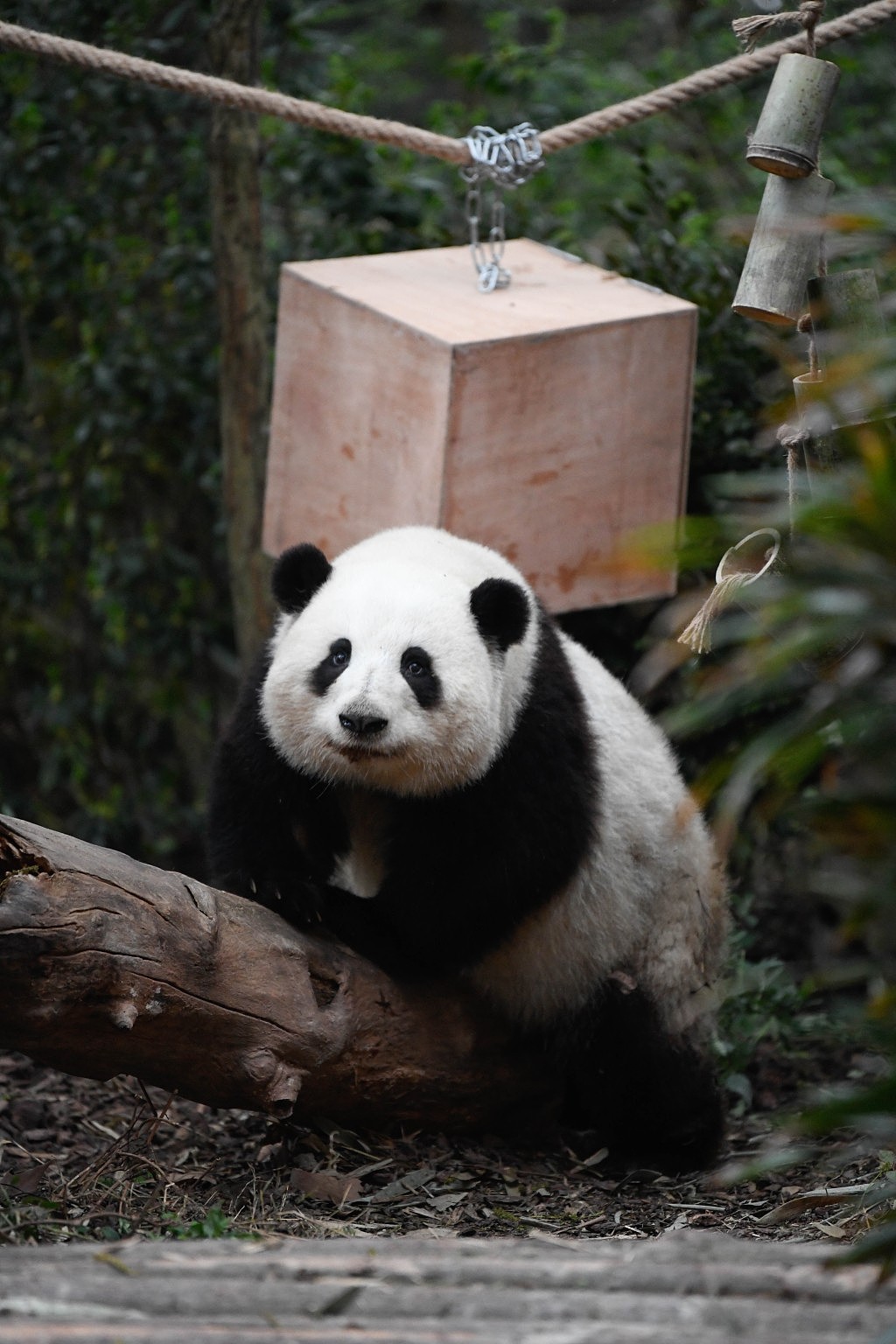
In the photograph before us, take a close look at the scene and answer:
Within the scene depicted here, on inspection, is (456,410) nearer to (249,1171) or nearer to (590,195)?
(249,1171)

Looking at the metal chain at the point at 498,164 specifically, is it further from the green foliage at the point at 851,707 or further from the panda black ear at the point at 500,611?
the green foliage at the point at 851,707

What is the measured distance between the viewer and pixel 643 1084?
4.45 metres

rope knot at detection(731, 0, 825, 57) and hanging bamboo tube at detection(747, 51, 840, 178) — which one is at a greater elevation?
rope knot at detection(731, 0, 825, 57)

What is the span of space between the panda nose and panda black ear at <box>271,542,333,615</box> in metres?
0.57

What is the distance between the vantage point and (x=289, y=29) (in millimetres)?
6098

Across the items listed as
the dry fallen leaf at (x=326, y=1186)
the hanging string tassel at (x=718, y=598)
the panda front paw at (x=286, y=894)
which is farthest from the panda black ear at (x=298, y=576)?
the dry fallen leaf at (x=326, y=1186)

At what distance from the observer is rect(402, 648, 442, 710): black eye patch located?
3662mm

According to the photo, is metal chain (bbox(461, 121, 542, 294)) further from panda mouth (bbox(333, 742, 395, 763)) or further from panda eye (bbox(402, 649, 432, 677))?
panda mouth (bbox(333, 742, 395, 763))

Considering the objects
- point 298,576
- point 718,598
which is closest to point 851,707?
point 718,598

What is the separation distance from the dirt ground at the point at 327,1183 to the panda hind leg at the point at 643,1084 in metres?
0.09

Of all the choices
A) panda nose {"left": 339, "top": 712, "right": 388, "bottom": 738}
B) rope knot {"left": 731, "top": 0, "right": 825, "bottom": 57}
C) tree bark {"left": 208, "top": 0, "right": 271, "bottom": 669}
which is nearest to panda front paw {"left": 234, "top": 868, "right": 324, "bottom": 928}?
panda nose {"left": 339, "top": 712, "right": 388, "bottom": 738}

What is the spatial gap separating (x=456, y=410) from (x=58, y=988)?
6.69ft

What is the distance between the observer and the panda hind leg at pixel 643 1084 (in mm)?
4422

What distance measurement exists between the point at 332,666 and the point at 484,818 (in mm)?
590
